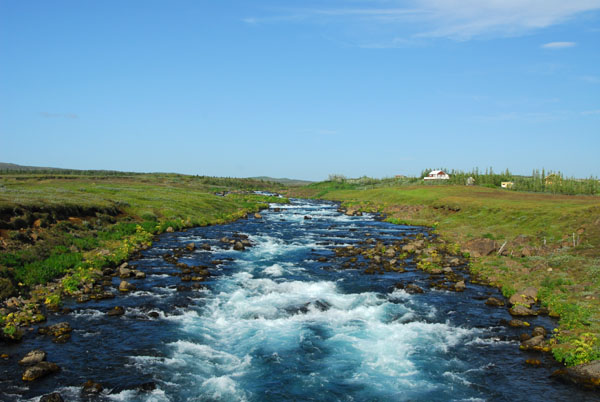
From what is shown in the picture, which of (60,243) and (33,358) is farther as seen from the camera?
(60,243)

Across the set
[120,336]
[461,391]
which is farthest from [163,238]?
[461,391]

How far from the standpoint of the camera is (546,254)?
34875 mm

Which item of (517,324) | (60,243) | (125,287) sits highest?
(60,243)

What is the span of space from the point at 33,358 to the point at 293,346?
11419mm

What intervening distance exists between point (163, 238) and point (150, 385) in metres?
34.1

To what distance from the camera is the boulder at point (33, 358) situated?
54.8ft

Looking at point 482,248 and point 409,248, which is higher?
point 482,248

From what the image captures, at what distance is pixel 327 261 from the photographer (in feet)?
125

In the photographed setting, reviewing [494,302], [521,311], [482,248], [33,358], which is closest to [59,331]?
[33,358]

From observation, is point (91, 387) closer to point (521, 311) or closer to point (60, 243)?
point (521, 311)

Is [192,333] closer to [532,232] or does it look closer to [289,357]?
[289,357]

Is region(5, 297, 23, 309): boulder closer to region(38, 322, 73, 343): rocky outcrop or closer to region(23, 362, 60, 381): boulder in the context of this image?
region(38, 322, 73, 343): rocky outcrop

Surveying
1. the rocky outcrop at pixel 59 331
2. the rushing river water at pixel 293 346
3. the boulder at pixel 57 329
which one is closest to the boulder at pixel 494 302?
the rushing river water at pixel 293 346

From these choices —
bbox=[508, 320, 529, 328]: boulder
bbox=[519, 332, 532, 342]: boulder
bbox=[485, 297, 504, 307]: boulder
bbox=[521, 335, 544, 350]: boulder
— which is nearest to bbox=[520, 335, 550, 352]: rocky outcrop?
bbox=[521, 335, 544, 350]: boulder
